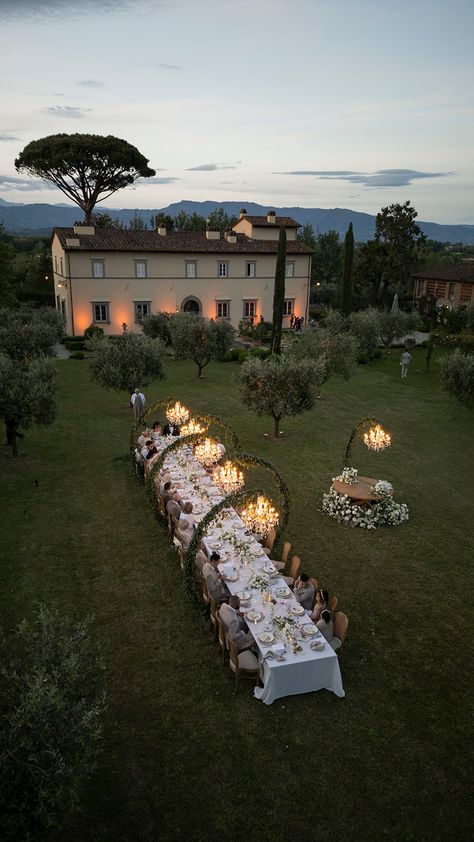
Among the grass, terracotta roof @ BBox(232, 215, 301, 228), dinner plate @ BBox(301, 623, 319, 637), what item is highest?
terracotta roof @ BBox(232, 215, 301, 228)

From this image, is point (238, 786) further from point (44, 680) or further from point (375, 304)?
point (375, 304)

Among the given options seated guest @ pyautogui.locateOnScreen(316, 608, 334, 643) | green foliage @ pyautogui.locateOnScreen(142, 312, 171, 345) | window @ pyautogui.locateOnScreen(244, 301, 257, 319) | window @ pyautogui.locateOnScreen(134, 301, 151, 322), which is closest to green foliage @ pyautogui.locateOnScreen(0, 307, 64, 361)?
green foliage @ pyautogui.locateOnScreen(142, 312, 171, 345)

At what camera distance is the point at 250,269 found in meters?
50.5

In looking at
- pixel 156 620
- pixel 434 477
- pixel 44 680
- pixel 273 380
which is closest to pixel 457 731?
pixel 156 620

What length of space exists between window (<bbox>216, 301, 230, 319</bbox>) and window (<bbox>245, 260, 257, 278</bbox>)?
331 cm

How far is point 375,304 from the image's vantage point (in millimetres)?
63188

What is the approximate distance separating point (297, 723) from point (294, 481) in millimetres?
10408

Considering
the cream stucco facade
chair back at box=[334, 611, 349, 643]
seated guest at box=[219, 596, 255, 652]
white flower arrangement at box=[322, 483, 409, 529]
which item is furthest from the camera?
the cream stucco facade

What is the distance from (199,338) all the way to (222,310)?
19028 millimetres

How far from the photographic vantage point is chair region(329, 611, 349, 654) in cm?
1046

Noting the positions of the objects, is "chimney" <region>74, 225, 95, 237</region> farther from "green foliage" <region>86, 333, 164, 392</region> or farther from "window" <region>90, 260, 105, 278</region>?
"green foliage" <region>86, 333, 164, 392</region>

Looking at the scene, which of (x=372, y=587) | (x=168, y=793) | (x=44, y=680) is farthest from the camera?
(x=372, y=587)

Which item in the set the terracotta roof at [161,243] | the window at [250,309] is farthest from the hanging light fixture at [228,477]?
the window at [250,309]

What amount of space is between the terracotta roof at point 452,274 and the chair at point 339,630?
182 ft
